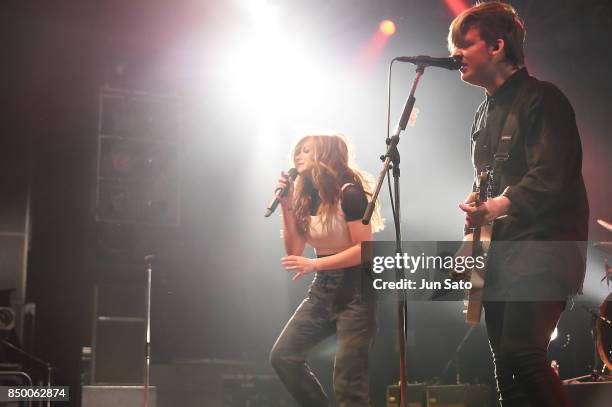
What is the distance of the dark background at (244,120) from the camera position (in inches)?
281

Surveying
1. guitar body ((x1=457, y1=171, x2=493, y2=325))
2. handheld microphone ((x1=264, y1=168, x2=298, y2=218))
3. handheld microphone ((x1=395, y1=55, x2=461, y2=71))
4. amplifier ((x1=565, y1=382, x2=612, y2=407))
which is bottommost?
amplifier ((x1=565, y1=382, x2=612, y2=407))

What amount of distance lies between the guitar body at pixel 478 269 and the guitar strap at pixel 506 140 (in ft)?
0.10

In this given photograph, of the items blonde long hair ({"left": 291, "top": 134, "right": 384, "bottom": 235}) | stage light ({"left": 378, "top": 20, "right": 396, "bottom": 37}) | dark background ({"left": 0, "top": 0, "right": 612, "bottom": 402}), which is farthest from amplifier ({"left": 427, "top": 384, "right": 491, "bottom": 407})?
stage light ({"left": 378, "top": 20, "right": 396, "bottom": 37})

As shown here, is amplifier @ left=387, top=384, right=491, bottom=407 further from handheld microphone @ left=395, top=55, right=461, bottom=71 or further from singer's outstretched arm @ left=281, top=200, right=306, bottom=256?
handheld microphone @ left=395, top=55, right=461, bottom=71

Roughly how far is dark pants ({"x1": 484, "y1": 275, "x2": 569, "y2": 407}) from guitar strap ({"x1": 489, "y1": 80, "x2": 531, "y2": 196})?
14.8 inches

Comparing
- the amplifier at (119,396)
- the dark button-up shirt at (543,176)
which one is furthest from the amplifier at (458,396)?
the dark button-up shirt at (543,176)

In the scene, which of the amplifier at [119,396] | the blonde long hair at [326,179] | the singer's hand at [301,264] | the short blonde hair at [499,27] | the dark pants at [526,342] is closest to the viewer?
the dark pants at [526,342]

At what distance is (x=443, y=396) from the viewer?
6.14 metres

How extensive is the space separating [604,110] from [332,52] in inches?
113

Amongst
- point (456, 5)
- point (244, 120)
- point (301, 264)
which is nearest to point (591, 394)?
point (301, 264)

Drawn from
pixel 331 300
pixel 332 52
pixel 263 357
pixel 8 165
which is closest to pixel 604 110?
pixel 332 52

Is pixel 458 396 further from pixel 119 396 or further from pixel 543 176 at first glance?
pixel 543 176

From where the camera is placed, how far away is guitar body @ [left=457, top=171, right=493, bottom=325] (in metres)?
2.45

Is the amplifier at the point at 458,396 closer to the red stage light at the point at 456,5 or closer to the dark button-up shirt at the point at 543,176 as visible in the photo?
the red stage light at the point at 456,5
